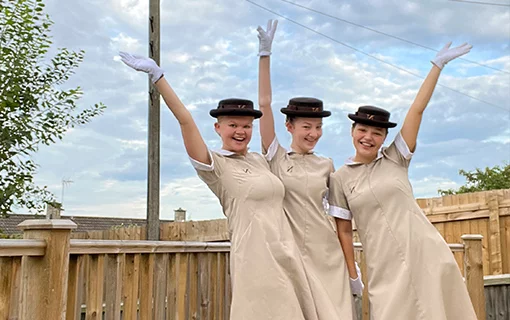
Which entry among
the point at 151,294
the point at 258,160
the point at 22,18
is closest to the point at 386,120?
the point at 258,160

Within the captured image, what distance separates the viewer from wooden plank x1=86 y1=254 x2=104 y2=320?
2957 mm

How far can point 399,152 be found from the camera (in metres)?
3.11

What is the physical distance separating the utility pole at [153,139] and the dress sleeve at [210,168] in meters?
4.42

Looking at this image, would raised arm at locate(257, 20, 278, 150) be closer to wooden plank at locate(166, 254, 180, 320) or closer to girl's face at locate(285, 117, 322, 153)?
girl's face at locate(285, 117, 322, 153)

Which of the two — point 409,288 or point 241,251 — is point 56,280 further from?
point 409,288

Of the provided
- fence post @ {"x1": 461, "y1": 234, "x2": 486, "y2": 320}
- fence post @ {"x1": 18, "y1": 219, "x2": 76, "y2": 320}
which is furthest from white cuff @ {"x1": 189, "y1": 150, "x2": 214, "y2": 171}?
fence post @ {"x1": 461, "y1": 234, "x2": 486, "y2": 320}

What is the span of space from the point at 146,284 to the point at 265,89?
51.0 inches

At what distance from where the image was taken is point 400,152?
10.2ft

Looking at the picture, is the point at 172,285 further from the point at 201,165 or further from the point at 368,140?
the point at 368,140

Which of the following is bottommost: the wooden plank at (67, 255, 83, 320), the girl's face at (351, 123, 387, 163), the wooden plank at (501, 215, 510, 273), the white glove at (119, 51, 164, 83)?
the wooden plank at (67, 255, 83, 320)

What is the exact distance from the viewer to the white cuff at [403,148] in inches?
121

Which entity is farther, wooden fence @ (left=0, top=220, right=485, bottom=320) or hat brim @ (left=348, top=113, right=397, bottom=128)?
hat brim @ (left=348, top=113, right=397, bottom=128)

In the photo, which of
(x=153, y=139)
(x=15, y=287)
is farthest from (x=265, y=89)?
(x=153, y=139)

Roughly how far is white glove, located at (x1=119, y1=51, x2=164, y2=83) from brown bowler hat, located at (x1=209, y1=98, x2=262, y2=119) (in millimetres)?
384
